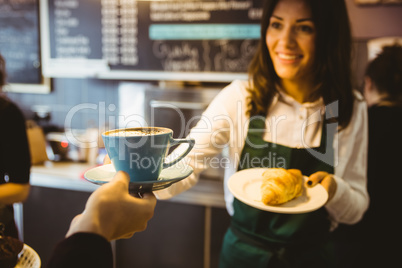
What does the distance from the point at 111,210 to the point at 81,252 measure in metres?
0.09

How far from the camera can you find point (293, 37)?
1255 millimetres

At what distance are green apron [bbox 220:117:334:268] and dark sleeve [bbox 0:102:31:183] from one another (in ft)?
3.27

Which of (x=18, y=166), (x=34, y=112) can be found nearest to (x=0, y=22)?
(x=34, y=112)

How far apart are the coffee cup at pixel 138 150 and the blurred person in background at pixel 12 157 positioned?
3.60ft

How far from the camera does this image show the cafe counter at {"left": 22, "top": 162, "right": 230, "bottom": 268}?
7.59ft

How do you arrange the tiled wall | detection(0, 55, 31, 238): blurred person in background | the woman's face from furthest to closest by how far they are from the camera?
1. the tiled wall
2. detection(0, 55, 31, 238): blurred person in background
3. the woman's face

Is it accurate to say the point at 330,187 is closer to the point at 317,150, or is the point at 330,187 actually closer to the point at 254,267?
the point at 317,150

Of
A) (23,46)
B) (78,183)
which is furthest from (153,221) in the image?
(23,46)

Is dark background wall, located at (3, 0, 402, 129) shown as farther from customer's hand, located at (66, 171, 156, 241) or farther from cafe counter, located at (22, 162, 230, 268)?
customer's hand, located at (66, 171, 156, 241)

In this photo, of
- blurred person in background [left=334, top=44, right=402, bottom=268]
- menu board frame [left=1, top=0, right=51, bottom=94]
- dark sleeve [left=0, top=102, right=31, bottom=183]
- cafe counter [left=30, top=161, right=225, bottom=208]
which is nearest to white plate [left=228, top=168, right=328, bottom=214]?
blurred person in background [left=334, top=44, right=402, bottom=268]

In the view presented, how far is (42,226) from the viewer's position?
2584 millimetres

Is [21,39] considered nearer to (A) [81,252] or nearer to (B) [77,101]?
(B) [77,101]

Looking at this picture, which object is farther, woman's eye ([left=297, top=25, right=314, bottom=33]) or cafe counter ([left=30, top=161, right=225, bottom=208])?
cafe counter ([left=30, top=161, right=225, bottom=208])

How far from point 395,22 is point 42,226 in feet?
10.1
